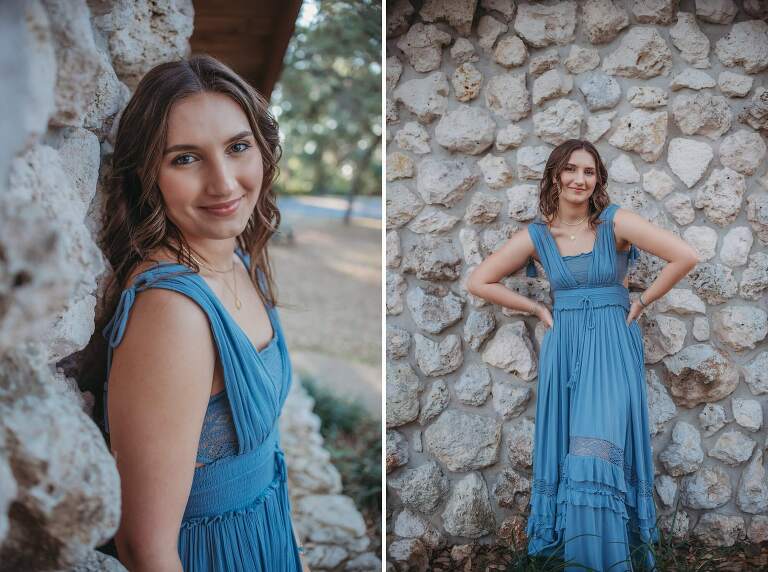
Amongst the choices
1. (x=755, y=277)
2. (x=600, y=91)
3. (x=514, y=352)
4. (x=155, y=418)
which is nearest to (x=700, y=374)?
(x=755, y=277)

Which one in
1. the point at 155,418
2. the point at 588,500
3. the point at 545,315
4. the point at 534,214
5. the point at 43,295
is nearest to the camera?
the point at 43,295

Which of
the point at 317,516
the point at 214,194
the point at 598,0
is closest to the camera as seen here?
the point at 214,194

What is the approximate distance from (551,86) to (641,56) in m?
0.40

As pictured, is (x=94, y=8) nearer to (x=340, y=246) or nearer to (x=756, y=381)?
(x=756, y=381)

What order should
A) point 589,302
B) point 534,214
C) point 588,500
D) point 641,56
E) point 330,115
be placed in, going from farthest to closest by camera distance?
1. point 330,115
2. point 534,214
3. point 641,56
4. point 589,302
5. point 588,500

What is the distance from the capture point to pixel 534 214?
9.23ft

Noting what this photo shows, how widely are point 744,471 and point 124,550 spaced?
2715mm

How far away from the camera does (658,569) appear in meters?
2.41

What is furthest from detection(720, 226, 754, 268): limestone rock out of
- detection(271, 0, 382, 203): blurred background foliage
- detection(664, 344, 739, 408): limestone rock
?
detection(271, 0, 382, 203): blurred background foliage

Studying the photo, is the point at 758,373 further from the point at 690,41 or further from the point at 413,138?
the point at 413,138

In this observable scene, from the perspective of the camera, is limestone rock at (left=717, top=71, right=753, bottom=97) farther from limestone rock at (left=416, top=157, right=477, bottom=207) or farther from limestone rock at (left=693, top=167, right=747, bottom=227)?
limestone rock at (left=416, top=157, right=477, bottom=207)

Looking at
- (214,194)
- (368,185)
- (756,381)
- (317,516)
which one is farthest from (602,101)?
(368,185)

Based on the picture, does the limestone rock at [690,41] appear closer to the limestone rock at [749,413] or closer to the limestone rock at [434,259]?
the limestone rock at [434,259]

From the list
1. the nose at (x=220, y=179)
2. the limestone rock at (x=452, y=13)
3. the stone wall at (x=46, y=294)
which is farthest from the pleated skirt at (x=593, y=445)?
the stone wall at (x=46, y=294)
